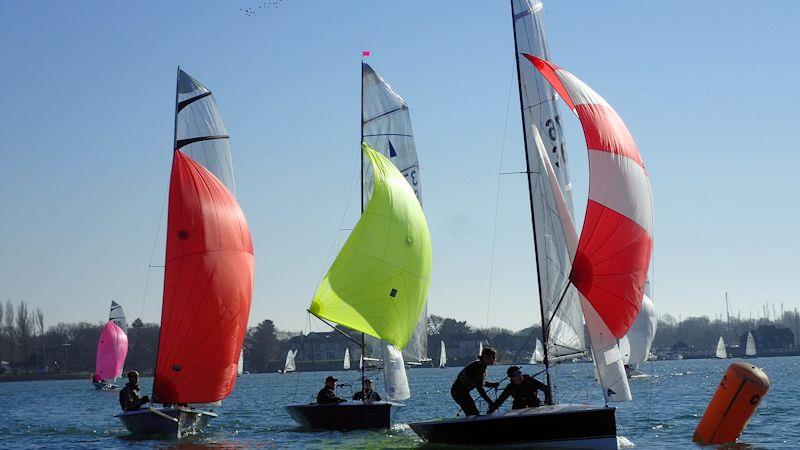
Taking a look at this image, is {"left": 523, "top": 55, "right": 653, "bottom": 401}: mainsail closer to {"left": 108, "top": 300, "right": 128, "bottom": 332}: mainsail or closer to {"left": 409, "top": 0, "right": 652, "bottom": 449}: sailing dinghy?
{"left": 409, "top": 0, "right": 652, "bottom": 449}: sailing dinghy

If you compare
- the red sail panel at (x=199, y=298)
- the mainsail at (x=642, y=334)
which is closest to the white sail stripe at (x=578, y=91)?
the red sail panel at (x=199, y=298)

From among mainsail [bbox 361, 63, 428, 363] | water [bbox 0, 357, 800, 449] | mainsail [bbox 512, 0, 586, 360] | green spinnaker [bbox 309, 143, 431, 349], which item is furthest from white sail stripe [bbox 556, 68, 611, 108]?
mainsail [bbox 361, 63, 428, 363]

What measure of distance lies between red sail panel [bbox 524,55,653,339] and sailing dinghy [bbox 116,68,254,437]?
9.19 m

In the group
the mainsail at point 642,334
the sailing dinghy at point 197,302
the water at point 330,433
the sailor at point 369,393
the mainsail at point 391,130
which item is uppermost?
the mainsail at point 391,130

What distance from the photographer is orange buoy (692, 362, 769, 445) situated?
20156 mm

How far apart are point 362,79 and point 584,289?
49.1 ft

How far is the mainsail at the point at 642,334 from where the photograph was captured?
190 ft

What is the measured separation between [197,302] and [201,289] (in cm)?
30

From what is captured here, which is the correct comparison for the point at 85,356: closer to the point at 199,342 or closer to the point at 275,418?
the point at 275,418

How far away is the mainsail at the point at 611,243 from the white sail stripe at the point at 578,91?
251 mm

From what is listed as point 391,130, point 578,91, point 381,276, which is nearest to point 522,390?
point 578,91

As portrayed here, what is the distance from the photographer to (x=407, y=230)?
25516 millimetres

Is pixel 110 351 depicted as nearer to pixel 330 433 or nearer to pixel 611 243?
pixel 330 433

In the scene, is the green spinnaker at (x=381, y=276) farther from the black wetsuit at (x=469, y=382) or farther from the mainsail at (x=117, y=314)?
the mainsail at (x=117, y=314)
